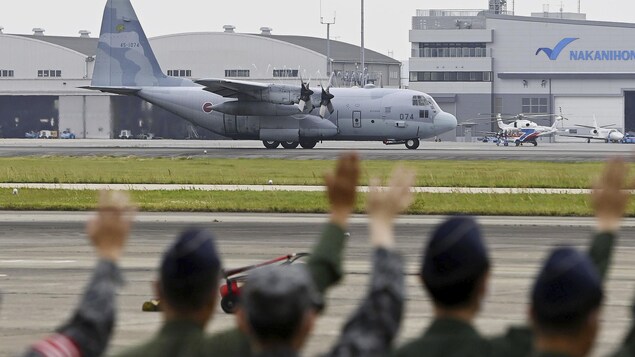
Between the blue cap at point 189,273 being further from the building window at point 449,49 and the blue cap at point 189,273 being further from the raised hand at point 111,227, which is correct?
the building window at point 449,49

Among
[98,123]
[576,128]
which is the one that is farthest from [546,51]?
[98,123]

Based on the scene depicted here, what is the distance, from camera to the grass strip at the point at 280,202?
3019 centimetres

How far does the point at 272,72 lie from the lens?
11356cm

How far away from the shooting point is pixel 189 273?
15.5 feet

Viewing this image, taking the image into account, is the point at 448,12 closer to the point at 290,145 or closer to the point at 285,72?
the point at 285,72

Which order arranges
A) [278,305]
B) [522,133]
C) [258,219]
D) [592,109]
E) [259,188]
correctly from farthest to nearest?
[592,109]
[522,133]
[259,188]
[258,219]
[278,305]

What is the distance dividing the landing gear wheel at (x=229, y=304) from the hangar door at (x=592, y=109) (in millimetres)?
105822

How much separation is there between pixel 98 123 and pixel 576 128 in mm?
43190

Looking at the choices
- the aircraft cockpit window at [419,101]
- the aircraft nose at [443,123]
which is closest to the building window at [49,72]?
the aircraft cockpit window at [419,101]

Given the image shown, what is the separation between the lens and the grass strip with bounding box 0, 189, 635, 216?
3019 cm

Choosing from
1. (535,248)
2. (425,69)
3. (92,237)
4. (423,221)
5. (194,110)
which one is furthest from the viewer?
(425,69)

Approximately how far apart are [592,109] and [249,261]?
340 feet

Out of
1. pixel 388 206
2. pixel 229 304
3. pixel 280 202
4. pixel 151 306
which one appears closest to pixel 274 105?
pixel 280 202

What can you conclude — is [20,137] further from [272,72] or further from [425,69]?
[425,69]
